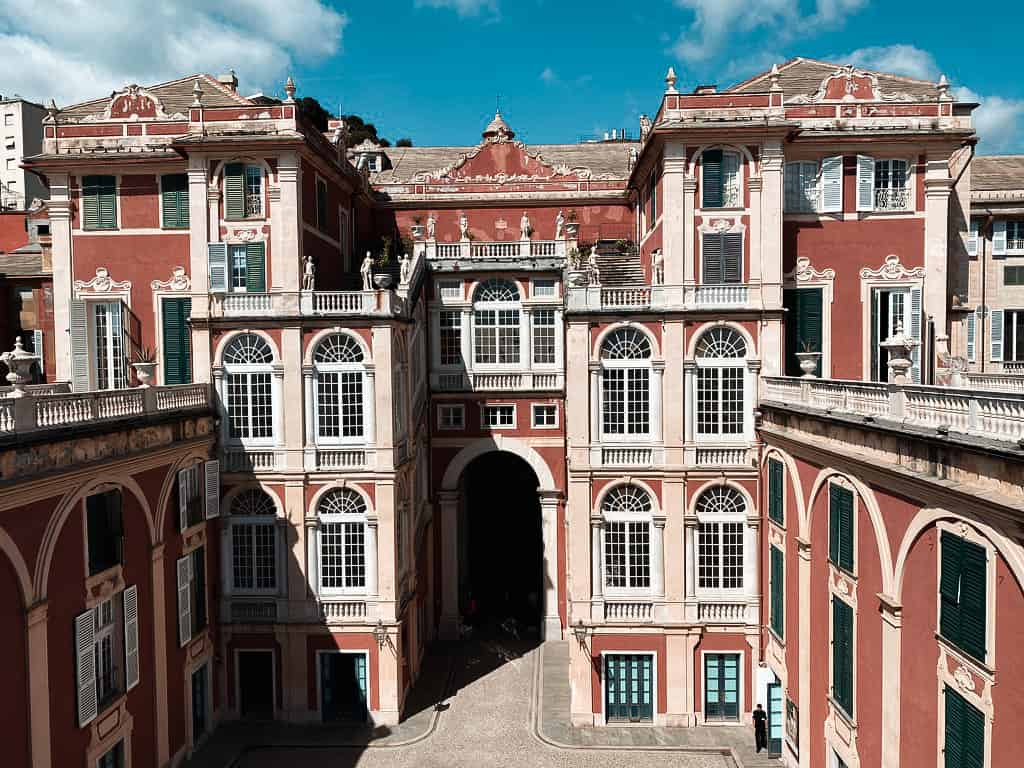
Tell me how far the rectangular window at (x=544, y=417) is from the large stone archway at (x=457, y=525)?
115cm

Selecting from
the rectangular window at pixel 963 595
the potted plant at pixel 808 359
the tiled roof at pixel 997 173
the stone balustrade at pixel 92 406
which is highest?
the tiled roof at pixel 997 173

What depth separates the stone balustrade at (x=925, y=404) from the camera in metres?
12.1

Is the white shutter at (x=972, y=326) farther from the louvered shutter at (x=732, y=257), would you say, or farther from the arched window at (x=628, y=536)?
the arched window at (x=628, y=536)

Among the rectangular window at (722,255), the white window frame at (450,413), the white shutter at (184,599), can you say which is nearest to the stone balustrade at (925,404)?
the rectangular window at (722,255)

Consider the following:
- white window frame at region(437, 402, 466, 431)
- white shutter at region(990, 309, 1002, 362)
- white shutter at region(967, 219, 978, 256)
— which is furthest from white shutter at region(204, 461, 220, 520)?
white shutter at region(990, 309, 1002, 362)

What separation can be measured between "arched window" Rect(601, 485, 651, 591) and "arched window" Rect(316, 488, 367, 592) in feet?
28.4

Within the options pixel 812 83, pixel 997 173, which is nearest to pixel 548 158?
pixel 812 83

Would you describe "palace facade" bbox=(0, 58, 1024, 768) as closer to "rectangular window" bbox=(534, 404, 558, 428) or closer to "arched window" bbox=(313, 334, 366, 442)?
"arched window" bbox=(313, 334, 366, 442)

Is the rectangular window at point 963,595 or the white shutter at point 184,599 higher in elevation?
the rectangular window at point 963,595

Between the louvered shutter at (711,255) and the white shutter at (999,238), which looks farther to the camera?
the white shutter at (999,238)

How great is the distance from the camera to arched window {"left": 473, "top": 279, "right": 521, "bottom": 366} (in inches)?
1284

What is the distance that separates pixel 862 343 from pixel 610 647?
47.0 ft

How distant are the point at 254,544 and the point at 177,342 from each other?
799 cm

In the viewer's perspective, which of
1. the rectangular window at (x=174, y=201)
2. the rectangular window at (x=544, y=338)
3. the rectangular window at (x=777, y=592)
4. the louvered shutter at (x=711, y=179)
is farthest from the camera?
the rectangular window at (x=544, y=338)
